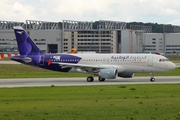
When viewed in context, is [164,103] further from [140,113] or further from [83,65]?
[83,65]

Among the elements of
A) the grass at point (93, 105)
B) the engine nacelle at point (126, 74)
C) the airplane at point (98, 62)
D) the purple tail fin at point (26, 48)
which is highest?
the purple tail fin at point (26, 48)

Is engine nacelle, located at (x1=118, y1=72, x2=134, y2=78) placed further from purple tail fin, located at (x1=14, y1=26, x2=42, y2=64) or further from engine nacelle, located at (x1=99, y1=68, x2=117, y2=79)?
purple tail fin, located at (x1=14, y1=26, x2=42, y2=64)

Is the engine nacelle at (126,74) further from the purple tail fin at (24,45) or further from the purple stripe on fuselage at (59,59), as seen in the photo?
the purple tail fin at (24,45)

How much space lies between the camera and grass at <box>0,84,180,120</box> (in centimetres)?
2456

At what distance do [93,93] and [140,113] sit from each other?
505 inches

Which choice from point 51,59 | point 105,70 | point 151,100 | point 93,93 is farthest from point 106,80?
point 151,100

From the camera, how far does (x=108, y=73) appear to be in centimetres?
5466

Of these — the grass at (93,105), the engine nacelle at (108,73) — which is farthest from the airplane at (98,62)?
the grass at (93,105)

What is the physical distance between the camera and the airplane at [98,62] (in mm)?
56062

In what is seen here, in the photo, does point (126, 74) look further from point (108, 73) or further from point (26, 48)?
point (26, 48)

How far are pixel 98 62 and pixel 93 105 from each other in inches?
1117

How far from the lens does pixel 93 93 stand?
125ft

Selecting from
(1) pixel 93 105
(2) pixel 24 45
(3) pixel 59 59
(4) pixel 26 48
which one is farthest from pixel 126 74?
(1) pixel 93 105

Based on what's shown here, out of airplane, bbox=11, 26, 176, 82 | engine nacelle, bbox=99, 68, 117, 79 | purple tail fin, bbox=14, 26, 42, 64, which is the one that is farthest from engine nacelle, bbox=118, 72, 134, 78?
purple tail fin, bbox=14, 26, 42, 64
